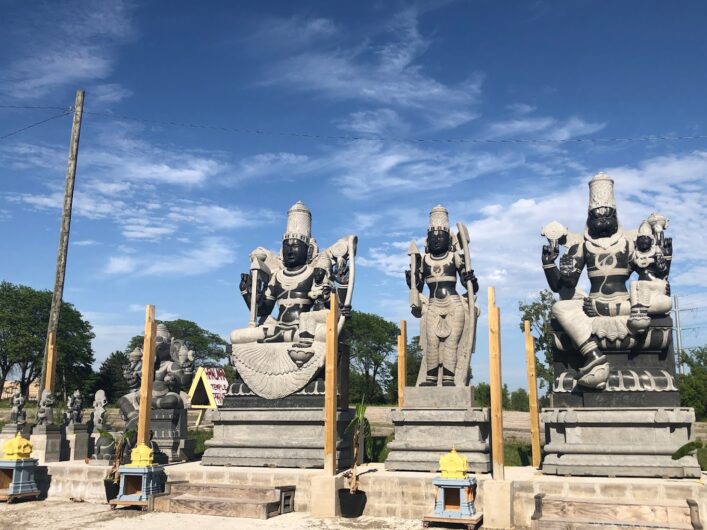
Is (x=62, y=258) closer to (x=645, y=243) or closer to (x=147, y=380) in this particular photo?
(x=147, y=380)

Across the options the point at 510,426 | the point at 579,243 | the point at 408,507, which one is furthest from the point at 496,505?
the point at 510,426

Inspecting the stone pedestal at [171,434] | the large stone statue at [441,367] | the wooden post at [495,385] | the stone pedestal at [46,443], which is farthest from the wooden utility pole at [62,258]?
the wooden post at [495,385]

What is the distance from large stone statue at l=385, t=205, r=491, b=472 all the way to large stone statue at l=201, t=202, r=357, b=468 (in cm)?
136

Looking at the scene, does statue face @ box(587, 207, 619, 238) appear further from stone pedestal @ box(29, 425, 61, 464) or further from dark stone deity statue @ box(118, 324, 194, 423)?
stone pedestal @ box(29, 425, 61, 464)

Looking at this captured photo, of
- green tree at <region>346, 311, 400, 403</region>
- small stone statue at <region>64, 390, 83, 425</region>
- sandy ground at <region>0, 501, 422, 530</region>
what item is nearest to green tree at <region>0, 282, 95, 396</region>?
green tree at <region>346, 311, 400, 403</region>

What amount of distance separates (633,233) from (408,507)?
20.0 ft

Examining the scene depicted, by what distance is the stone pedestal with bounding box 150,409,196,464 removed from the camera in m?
12.5

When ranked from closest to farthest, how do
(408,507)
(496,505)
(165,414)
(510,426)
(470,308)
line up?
(496,505), (408,507), (470,308), (165,414), (510,426)

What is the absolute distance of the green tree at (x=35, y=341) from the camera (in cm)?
3947

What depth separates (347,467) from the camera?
11312 millimetres

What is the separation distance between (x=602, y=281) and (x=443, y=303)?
284 centimetres

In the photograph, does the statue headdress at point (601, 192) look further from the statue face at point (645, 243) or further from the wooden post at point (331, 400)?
the wooden post at point (331, 400)

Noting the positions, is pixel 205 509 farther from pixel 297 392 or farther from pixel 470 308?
pixel 470 308

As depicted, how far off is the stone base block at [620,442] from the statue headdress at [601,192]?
3.59m
